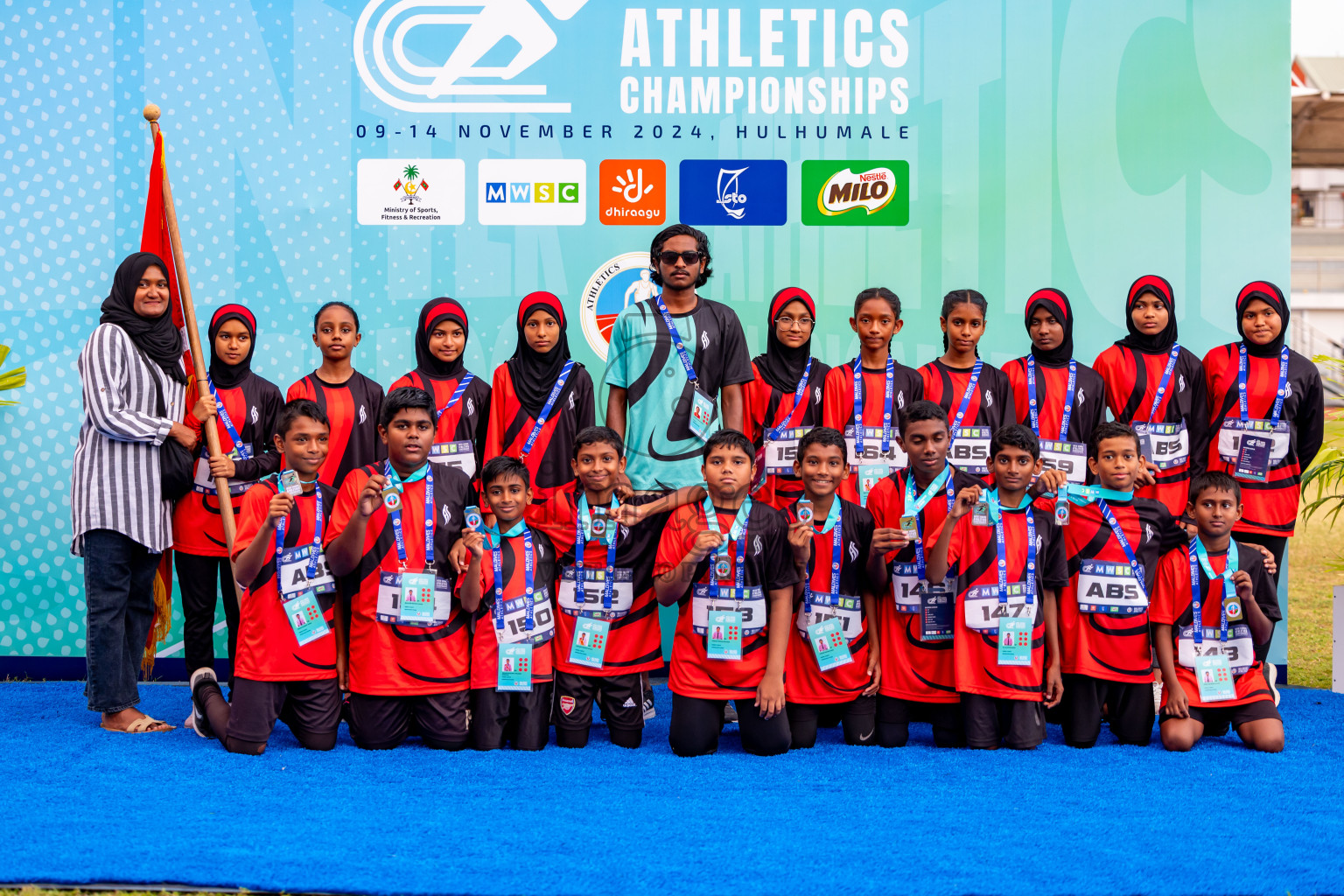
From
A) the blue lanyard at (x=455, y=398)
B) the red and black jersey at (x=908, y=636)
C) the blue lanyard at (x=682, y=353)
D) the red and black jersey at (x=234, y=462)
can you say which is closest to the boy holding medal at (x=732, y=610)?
the blue lanyard at (x=682, y=353)

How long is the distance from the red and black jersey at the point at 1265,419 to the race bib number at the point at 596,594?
294 centimetres

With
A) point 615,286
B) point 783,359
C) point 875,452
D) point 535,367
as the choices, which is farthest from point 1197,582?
point 615,286

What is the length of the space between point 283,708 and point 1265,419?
4620 millimetres

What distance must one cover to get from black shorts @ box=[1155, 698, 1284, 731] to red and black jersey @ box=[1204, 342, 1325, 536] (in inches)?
39.8

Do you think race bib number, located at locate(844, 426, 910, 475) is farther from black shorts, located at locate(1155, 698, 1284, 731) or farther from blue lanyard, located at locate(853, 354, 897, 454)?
black shorts, located at locate(1155, 698, 1284, 731)

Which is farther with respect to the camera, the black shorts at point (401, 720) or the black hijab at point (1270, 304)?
the black hijab at point (1270, 304)

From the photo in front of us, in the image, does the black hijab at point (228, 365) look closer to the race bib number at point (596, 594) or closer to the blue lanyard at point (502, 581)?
the blue lanyard at point (502, 581)

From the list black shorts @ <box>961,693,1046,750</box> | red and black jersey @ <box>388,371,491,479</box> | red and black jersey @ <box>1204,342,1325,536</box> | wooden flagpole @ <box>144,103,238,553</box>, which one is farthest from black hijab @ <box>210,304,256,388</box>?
red and black jersey @ <box>1204,342,1325,536</box>

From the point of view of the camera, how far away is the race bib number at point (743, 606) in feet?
13.9

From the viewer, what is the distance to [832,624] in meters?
4.36

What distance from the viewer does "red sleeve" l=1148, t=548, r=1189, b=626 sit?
438 centimetres

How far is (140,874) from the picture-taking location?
288 centimetres

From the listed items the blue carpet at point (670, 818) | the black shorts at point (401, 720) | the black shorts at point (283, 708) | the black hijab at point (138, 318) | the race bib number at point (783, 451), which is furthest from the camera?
the race bib number at point (783, 451)

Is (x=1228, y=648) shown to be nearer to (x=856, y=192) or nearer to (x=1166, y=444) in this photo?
(x=1166, y=444)
